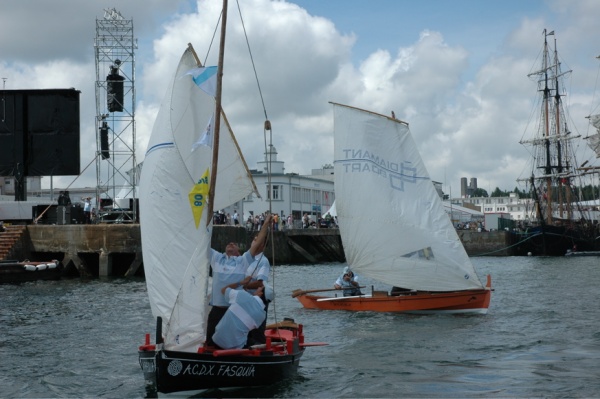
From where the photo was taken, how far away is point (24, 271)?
145 feet

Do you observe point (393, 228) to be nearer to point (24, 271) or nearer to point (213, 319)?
point (213, 319)

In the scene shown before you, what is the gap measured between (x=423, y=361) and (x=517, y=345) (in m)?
3.69

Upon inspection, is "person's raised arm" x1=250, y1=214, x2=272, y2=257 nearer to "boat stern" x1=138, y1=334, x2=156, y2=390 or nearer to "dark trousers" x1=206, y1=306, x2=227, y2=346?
"dark trousers" x1=206, y1=306, x2=227, y2=346

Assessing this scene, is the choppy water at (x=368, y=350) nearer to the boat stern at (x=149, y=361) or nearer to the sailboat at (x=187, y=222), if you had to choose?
the sailboat at (x=187, y=222)

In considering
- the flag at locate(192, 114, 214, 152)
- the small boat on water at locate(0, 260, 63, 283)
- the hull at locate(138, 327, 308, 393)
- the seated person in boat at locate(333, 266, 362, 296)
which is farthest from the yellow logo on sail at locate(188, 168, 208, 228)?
the small boat on water at locate(0, 260, 63, 283)

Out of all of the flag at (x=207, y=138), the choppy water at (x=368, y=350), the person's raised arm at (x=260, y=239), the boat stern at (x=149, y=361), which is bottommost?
the choppy water at (x=368, y=350)

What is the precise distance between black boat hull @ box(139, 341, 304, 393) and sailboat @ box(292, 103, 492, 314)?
45.5ft

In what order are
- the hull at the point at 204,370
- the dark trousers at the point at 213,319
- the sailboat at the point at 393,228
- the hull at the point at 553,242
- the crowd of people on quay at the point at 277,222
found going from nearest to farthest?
1. the hull at the point at 204,370
2. the dark trousers at the point at 213,319
3. the sailboat at the point at 393,228
4. the crowd of people on quay at the point at 277,222
5. the hull at the point at 553,242

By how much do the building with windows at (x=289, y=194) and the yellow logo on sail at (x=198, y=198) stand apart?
8488 cm

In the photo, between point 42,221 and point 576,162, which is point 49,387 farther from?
point 576,162

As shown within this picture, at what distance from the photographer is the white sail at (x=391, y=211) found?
99.1ft

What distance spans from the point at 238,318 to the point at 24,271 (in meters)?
31.4

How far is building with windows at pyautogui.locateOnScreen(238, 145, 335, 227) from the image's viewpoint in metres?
106

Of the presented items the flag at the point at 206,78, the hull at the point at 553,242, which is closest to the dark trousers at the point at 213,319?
the flag at the point at 206,78
